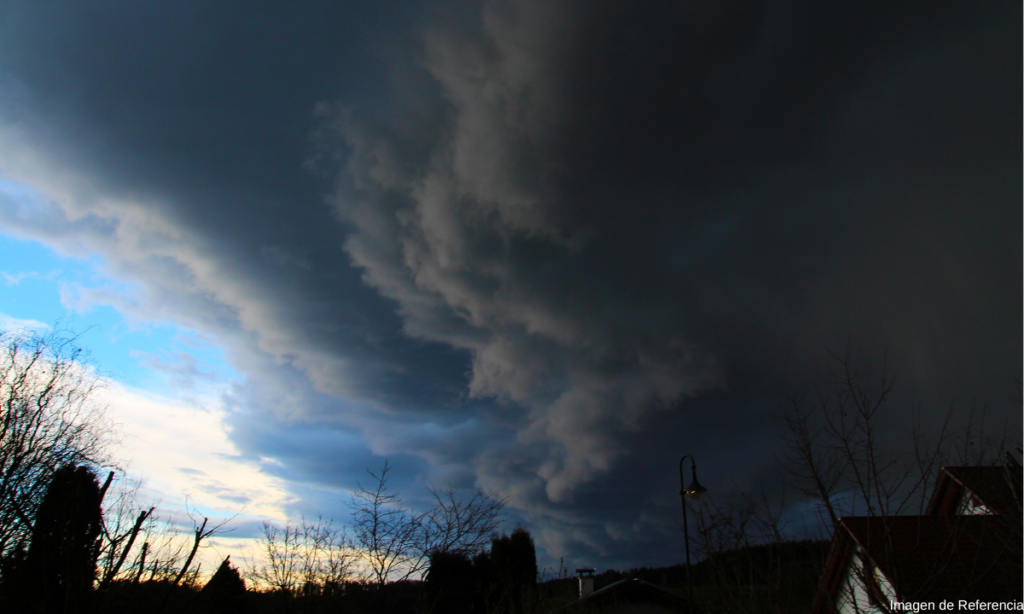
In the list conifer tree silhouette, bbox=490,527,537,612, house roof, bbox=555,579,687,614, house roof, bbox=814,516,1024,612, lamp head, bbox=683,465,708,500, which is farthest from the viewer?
conifer tree silhouette, bbox=490,527,537,612

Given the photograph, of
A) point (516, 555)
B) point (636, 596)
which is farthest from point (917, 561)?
point (516, 555)

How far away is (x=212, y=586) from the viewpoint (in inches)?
208

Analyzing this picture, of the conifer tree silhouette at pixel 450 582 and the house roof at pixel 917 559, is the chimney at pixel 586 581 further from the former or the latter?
the house roof at pixel 917 559

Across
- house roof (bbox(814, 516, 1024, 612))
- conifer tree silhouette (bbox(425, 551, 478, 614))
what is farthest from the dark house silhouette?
conifer tree silhouette (bbox(425, 551, 478, 614))

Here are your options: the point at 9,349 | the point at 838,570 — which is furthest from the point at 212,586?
the point at 9,349

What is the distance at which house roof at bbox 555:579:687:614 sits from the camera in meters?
30.7

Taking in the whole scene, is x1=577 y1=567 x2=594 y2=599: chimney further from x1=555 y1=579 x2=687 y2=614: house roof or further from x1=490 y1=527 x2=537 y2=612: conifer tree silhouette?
x1=490 y1=527 x2=537 y2=612: conifer tree silhouette

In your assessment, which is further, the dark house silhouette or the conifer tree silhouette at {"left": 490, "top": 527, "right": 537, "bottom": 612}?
the conifer tree silhouette at {"left": 490, "top": 527, "right": 537, "bottom": 612}

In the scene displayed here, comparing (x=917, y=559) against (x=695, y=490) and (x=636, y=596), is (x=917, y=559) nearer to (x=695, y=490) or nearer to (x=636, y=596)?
(x=695, y=490)

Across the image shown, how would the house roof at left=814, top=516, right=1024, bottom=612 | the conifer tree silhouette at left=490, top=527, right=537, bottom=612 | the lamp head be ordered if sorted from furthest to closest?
the conifer tree silhouette at left=490, top=527, right=537, bottom=612
the lamp head
the house roof at left=814, top=516, right=1024, bottom=612

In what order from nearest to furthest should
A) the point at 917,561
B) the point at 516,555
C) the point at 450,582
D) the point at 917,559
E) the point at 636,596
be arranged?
the point at 917,559 → the point at 917,561 → the point at 450,582 → the point at 636,596 → the point at 516,555

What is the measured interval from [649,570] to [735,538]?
6753 cm

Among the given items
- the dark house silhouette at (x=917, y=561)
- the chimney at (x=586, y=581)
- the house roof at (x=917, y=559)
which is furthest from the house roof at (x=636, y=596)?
the house roof at (x=917, y=559)

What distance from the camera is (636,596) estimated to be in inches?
1255
